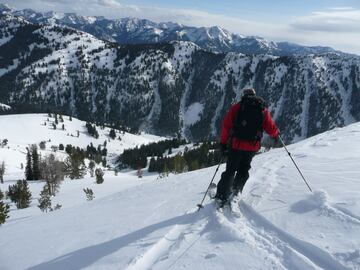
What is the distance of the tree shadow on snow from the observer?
8.15m

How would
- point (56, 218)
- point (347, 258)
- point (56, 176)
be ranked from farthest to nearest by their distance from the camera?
point (56, 176)
point (56, 218)
point (347, 258)

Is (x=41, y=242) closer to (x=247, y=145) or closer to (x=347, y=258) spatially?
(x=247, y=145)

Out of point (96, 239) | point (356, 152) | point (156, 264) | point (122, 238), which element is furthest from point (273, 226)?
point (356, 152)

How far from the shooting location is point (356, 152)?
16.9m

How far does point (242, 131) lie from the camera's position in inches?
408

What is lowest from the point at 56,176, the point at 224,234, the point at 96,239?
the point at 56,176

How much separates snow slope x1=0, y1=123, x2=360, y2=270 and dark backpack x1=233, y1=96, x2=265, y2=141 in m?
2.18

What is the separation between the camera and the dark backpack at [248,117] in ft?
33.9

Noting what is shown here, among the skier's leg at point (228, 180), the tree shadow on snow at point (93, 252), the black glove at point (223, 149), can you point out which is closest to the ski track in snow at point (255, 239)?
the skier's leg at point (228, 180)

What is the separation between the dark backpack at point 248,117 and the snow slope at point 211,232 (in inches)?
85.8

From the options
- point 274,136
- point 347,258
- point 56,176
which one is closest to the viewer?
point 347,258

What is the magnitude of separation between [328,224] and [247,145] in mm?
3104

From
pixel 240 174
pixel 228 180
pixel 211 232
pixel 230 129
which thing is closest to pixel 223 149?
pixel 230 129

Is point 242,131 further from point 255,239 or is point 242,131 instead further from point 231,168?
point 255,239
